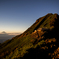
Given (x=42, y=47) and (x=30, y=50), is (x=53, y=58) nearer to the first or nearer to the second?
(x=42, y=47)

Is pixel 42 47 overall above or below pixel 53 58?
above

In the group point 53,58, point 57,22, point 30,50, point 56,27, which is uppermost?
point 57,22

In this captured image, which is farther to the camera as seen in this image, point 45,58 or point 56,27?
point 56,27

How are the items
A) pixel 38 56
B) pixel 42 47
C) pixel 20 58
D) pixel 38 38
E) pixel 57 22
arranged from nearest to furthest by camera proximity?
pixel 20 58, pixel 38 56, pixel 42 47, pixel 38 38, pixel 57 22

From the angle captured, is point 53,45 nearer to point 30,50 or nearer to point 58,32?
point 30,50

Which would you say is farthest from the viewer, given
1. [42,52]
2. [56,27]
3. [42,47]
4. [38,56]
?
[56,27]

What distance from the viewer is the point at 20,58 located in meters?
17.0

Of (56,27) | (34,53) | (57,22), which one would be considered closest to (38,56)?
(34,53)

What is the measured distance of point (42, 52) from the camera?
65.1 feet

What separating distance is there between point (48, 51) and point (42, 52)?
1.98 meters

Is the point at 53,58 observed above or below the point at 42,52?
below

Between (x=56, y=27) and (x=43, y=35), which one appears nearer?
(x=43, y=35)

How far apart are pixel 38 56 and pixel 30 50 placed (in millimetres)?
3162

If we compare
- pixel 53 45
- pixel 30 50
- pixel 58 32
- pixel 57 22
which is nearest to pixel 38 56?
pixel 30 50
